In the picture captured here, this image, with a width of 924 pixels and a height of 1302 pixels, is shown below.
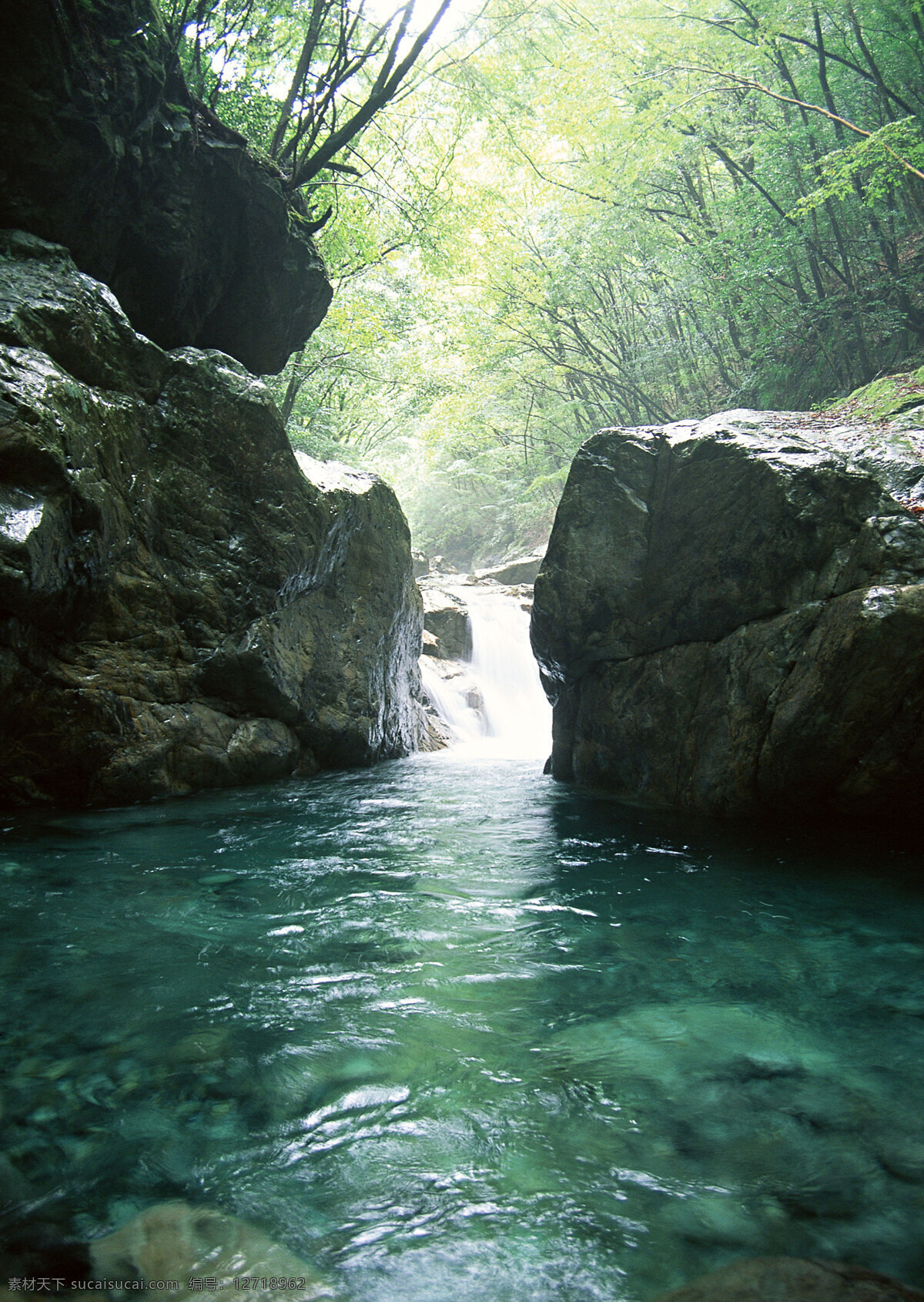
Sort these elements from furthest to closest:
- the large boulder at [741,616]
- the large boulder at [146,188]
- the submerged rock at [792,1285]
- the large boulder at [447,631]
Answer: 1. the large boulder at [447,631]
2. the large boulder at [146,188]
3. the large boulder at [741,616]
4. the submerged rock at [792,1285]

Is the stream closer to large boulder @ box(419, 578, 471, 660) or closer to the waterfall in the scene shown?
the waterfall

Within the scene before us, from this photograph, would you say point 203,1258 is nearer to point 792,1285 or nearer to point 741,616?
point 792,1285

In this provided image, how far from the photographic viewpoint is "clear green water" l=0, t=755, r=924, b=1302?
1665 millimetres

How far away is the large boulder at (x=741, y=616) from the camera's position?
185 inches

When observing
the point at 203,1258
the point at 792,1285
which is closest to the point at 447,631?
the point at 203,1258

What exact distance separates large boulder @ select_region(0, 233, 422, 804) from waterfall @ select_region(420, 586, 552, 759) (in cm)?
377

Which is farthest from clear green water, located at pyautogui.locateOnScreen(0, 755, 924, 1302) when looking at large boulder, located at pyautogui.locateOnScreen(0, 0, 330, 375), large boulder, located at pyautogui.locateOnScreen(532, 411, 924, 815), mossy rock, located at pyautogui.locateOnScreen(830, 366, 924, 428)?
large boulder, located at pyautogui.locateOnScreen(0, 0, 330, 375)

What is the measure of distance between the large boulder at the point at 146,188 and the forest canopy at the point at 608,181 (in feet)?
2.89

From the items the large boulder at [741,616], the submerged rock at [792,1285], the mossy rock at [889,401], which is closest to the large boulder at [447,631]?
the large boulder at [741,616]

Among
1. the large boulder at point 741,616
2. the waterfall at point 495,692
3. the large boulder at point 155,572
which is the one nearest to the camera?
the large boulder at point 741,616

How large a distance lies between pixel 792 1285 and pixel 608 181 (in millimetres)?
17460

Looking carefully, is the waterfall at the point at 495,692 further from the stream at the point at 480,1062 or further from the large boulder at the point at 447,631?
the stream at the point at 480,1062

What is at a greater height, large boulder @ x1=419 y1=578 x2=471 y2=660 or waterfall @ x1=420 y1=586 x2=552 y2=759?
large boulder @ x1=419 y1=578 x2=471 y2=660

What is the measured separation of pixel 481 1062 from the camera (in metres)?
2.38
